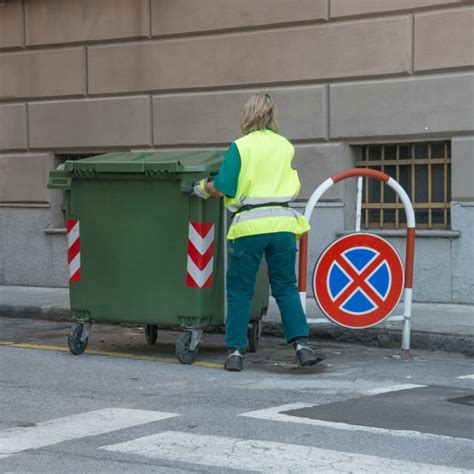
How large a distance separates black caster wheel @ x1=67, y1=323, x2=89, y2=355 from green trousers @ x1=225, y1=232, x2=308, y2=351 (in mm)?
1299

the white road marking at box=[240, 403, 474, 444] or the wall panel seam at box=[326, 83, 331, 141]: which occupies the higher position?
the wall panel seam at box=[326, 83, 331, 141]

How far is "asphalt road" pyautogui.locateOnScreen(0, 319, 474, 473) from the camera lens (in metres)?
5.34

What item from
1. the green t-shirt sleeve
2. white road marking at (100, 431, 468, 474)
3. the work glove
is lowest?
white road marking at (100, 431, 468, 474)

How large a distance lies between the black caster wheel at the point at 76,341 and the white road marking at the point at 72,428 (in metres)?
2.34

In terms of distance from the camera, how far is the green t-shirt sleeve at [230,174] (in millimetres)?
7961

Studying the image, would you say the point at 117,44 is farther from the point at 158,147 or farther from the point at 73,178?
the point at 73,178

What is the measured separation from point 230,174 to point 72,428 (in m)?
2.44

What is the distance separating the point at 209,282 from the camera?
27.7 feet

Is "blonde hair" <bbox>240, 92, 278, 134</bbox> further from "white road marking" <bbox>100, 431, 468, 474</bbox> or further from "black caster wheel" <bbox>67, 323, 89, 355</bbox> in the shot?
"white road marking" <bbox>100, 431, 468, 474</bbox>

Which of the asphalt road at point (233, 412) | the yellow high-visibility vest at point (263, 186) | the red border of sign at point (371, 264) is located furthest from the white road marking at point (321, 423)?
the red border of sign at point (371, 264)

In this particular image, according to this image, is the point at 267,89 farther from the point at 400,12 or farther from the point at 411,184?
the point at 411,184

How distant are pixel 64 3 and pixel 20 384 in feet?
23.6

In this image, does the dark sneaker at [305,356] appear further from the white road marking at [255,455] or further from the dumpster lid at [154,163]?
the white road marking at [255,455]

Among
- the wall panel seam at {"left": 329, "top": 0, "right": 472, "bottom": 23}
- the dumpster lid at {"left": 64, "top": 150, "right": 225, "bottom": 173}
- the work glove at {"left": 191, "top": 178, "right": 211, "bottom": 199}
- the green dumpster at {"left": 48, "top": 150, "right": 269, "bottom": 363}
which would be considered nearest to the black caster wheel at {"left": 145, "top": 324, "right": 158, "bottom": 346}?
the green dumpster at {"left": 48, "top": 150, "right": 269, "bottom": 363}
